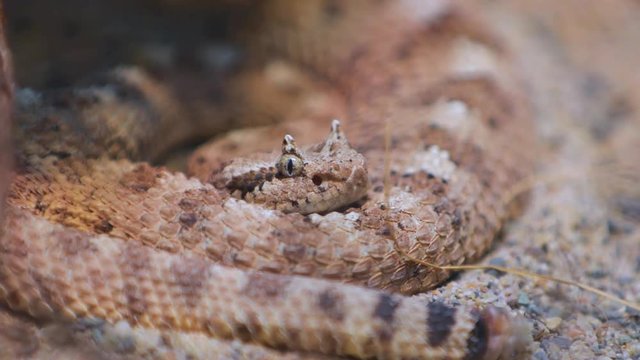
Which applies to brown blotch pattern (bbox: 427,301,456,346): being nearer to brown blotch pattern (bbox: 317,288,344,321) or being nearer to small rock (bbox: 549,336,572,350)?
brown blotch pattern (bbox: 317,288,344,321)

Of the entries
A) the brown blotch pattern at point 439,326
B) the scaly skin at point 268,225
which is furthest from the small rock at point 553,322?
the brown blotch pattern at point 439,326

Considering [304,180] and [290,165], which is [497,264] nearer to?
[304,180]

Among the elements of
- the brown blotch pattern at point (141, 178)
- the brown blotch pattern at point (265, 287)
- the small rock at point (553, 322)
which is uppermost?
the brown blotch pattern at point (141, 178)

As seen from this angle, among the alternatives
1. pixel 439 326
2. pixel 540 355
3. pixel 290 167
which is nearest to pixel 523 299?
pixel 540 355

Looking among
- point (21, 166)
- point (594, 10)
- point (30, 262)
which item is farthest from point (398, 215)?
point (594, 10)

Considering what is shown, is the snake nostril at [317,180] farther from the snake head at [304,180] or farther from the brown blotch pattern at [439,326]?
the brown blotch pattern at [439,326]

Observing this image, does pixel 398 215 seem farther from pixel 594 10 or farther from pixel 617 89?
pixel 594 10

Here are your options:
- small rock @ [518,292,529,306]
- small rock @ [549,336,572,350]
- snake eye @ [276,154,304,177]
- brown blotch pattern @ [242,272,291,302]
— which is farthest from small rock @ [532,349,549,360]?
snake eye @ [276,154,304,177]
